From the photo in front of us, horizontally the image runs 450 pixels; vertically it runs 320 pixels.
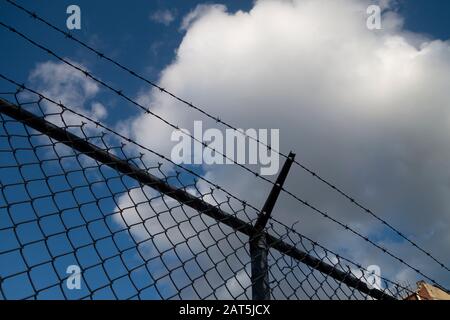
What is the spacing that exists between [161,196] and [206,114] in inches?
39.3

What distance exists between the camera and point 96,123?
2.27 meters

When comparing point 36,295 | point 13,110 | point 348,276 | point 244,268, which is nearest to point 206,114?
point 244,268

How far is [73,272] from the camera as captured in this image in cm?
174

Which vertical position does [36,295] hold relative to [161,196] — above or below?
below

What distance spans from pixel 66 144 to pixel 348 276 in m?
2.25

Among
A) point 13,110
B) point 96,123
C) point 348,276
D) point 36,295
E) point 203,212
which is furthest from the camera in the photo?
point 348,276

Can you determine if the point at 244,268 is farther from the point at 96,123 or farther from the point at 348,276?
the point at 96,123

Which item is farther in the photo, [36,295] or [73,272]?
[73,272]
